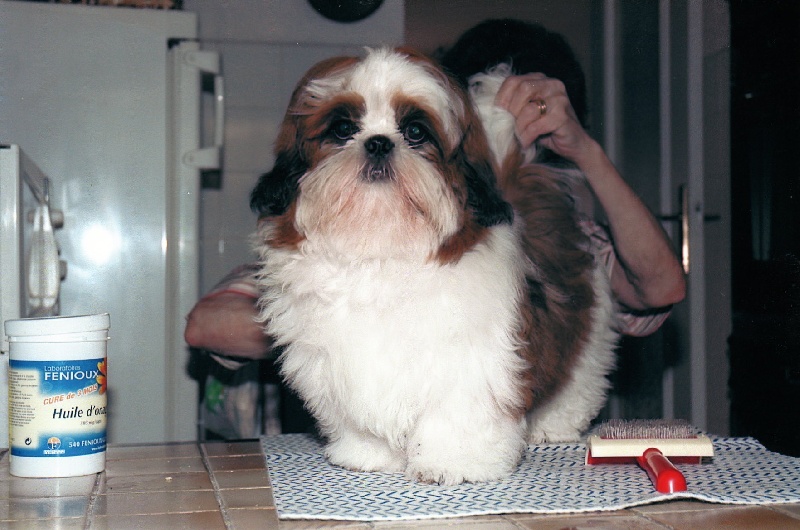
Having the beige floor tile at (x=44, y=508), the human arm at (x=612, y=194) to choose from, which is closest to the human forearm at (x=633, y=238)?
the human arm at (x=612, y=194)

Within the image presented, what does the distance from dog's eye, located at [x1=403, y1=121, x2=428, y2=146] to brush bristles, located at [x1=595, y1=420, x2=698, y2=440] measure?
621 millimetres

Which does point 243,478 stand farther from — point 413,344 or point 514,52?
point 514,52

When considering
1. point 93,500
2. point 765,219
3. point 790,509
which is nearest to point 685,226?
point 765,219

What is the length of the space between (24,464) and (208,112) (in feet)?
8.67

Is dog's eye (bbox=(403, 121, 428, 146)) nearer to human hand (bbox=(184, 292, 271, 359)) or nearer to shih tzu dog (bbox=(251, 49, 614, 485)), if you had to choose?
shih tzu dog (bbox=(251, 49, 614, 485))

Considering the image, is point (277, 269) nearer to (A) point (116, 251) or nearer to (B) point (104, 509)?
(B) point (104, 509)

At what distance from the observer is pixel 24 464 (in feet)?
4.70

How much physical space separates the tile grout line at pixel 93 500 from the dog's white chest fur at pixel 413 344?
373mm

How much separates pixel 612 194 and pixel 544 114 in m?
0.31

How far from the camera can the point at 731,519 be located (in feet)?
3.70

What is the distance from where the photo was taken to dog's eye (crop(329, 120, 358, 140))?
146 centimetres

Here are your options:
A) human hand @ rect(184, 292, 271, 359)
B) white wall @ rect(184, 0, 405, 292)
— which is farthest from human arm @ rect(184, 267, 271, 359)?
white wall @ rect(184, 0, 405, 292)

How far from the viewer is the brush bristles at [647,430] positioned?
1.52 meters

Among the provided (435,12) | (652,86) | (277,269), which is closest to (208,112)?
(435,12)
